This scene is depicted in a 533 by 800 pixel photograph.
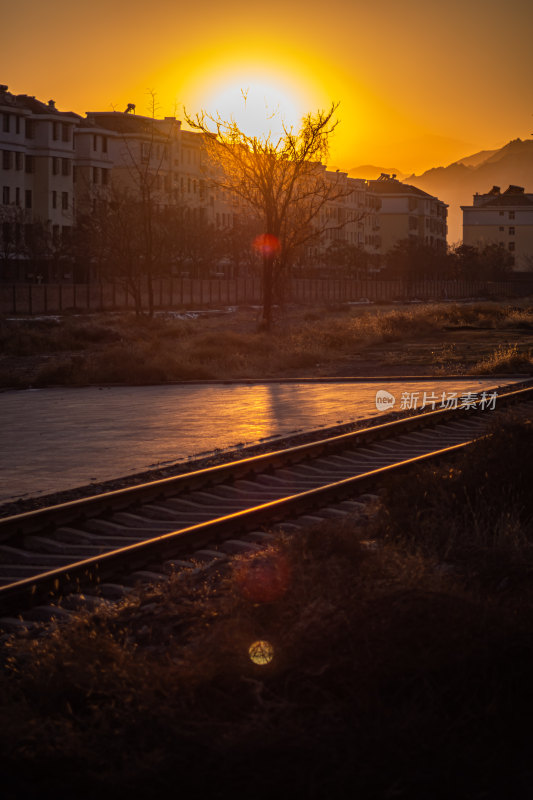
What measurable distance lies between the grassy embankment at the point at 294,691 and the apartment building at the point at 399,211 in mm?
163891

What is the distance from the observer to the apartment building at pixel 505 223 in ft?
594

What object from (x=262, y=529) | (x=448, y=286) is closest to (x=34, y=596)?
(x=262, y=529)

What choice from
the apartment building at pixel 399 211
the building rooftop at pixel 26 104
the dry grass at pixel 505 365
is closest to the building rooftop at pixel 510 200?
the apartment building at pixel 399 211

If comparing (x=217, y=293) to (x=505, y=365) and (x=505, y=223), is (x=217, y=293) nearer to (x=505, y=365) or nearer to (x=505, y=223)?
(x=505, y=365)

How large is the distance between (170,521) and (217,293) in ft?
258

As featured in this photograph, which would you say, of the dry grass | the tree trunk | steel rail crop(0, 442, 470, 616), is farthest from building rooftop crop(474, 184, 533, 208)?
steel rail crop(0, 442, 470, 616)

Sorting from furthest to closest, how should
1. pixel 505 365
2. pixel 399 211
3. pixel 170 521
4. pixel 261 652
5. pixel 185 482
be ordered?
pixel 399 211
pixel 505 365
pixel 185 482
pixel 170 521
pixel 261 652

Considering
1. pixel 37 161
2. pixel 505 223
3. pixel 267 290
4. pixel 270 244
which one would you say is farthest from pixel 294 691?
pixel 505 223

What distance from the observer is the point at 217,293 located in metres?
A: 87.8

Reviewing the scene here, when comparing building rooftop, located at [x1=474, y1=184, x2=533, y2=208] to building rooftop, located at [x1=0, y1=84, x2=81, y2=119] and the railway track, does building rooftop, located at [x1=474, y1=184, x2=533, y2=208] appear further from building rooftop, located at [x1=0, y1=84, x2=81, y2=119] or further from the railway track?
the railway track

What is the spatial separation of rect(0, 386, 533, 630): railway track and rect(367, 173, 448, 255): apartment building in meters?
157

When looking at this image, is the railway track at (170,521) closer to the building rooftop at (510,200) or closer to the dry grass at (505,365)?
the dry grass at (505,365)

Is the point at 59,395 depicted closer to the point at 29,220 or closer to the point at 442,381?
the point at 442,381

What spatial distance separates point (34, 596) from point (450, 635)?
319 centimetres
